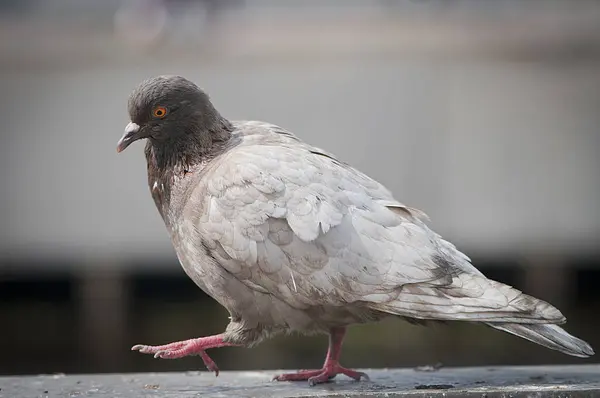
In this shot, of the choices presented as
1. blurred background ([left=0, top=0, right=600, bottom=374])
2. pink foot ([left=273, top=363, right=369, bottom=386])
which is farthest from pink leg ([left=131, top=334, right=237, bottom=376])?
blurred background ([left=0, top=0, right=600, bottom=374])

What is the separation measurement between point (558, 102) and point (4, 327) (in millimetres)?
7451

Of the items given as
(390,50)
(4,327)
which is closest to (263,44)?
(390,50)

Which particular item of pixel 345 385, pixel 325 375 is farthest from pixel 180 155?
pixel 345 385

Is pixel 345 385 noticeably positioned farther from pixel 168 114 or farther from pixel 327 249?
pixel 168 114

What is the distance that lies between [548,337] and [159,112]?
2.47m

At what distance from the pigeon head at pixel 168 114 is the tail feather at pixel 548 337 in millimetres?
2020

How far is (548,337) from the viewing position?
16.6 feet

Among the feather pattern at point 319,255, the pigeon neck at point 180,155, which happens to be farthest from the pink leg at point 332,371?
the pigeon neck at point 180,155

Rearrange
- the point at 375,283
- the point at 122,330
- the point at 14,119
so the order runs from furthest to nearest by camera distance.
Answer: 1. the point at 122,330
2. the point at 14,119
3. the point at 375,283

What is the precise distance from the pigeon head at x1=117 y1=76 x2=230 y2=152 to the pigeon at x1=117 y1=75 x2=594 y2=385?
23cm

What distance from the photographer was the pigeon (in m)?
5.16

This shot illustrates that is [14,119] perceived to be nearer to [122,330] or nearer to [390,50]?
[122,330]

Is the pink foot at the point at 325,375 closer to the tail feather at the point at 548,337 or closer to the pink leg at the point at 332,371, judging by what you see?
the pink leg at the point at 332,371

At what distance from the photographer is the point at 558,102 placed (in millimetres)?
12297
